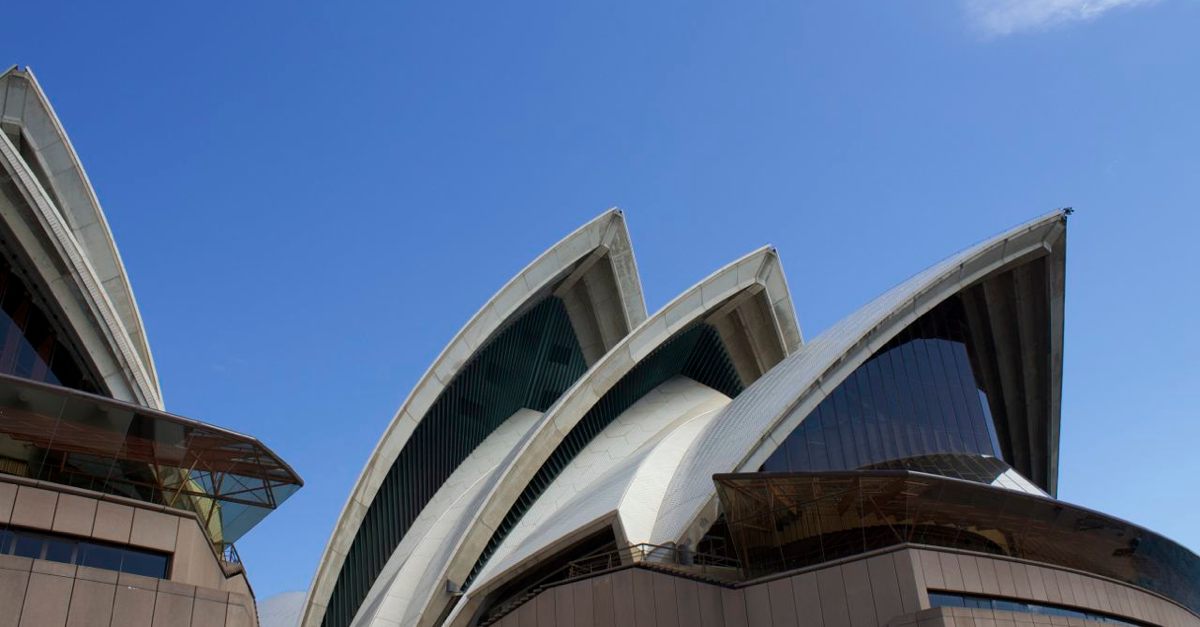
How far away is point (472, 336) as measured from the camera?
28719mm

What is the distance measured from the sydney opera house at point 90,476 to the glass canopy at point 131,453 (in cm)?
2

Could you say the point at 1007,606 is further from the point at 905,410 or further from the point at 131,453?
the point at 131,453

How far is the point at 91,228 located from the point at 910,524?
17144 millimetres

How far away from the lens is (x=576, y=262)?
101 feet

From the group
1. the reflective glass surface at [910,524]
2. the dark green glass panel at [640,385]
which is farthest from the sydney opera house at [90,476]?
the dark green glass panel at [640,385]

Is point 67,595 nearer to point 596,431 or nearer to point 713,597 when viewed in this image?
point 713,597

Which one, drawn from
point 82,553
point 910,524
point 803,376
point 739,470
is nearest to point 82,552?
point 82,553

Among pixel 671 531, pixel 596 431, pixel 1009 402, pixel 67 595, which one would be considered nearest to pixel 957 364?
pixel 1009 402

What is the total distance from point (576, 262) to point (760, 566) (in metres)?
13.0

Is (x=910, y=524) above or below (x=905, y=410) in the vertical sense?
below

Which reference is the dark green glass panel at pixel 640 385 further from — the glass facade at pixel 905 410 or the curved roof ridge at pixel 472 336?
the glass facade at pixel 905 410

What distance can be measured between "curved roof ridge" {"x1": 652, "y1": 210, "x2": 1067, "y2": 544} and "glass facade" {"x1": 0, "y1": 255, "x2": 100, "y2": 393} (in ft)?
37.9

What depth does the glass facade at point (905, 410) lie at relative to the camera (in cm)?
2409

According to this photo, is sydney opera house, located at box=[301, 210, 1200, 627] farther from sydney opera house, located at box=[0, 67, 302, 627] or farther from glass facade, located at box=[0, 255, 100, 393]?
Result: glass facade, located at box=[0, 255, 100, 393]
